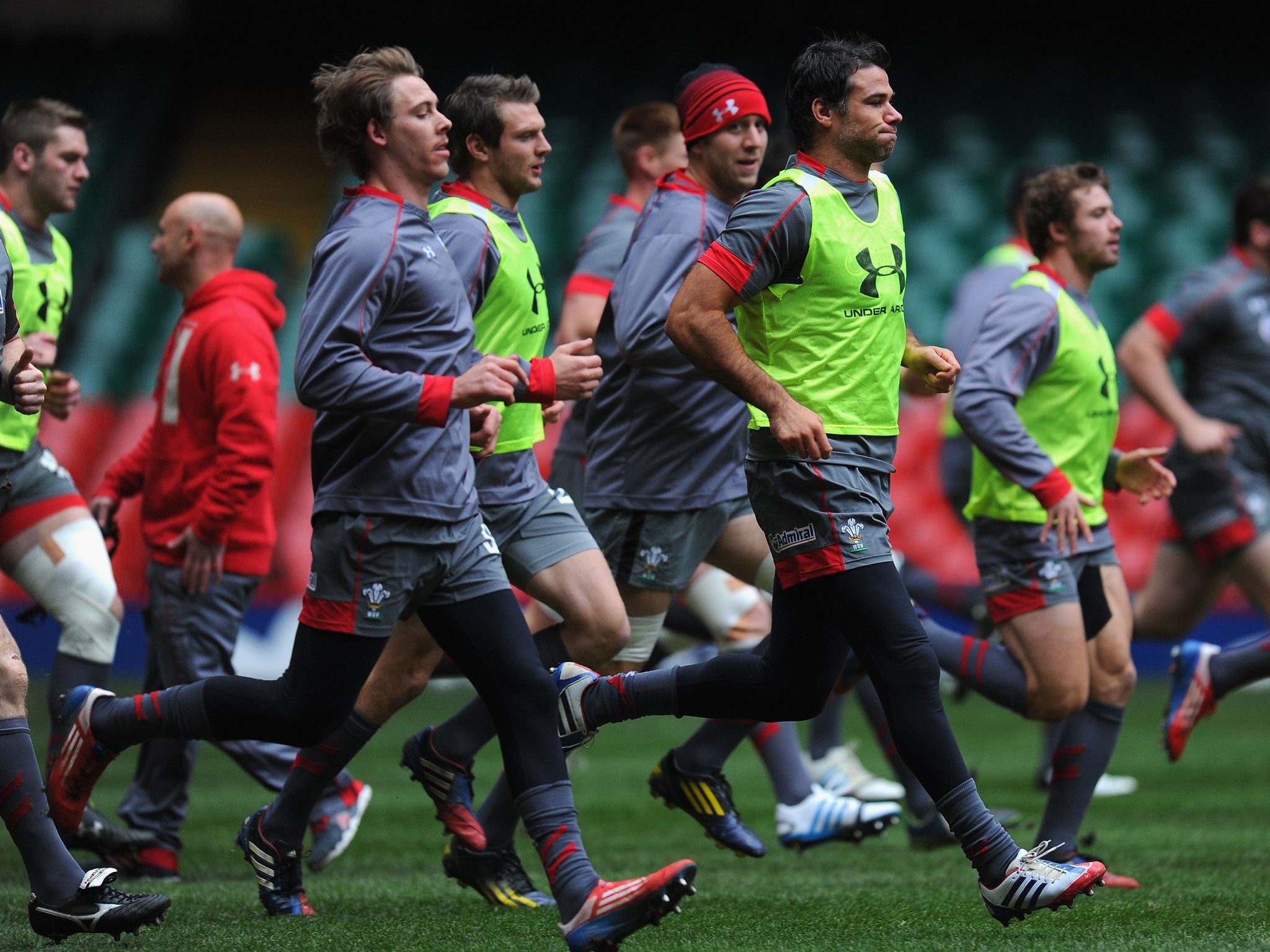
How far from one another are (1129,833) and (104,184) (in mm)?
15610

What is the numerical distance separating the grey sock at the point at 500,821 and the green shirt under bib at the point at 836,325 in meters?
1.59

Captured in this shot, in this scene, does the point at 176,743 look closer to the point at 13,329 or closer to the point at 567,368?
the point at 13,329

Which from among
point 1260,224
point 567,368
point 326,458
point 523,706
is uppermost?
point 1260,224

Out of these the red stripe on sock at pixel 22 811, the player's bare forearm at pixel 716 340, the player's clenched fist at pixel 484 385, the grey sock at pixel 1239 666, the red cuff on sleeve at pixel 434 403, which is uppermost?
the player's bare forearm at pixel 716 340

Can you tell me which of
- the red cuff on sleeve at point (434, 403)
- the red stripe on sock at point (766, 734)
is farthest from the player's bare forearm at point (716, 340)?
the red stripe on sock at point (766, 734)

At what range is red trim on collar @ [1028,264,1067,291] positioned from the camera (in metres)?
5.56

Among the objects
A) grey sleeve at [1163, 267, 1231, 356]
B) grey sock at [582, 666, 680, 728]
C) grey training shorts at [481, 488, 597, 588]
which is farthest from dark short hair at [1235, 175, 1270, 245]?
grey sock at [582, 666, 680, 728]

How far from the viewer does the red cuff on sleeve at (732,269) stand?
163 inches

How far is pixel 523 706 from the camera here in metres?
4.11

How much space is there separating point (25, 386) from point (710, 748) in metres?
2.43

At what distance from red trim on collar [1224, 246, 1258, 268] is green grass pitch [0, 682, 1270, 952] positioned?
236 centimetres

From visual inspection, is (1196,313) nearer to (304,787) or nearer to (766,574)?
(766,574)

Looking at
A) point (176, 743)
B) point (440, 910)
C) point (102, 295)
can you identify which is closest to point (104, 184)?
point (102, 295)

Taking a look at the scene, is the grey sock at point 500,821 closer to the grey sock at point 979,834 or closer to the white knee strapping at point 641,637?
the white knee strapping at point 641,637
